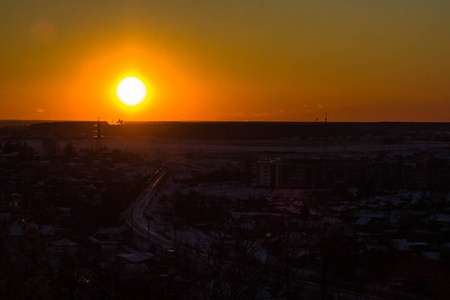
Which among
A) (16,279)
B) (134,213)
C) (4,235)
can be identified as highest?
(4,235)

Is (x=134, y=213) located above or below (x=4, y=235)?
below

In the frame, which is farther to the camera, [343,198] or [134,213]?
[343,198]

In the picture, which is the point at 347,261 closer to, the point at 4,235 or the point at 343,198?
the point at 4,235

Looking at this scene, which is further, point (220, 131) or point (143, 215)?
point (220, 131)

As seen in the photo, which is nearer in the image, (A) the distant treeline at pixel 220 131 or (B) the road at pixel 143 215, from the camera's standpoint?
(B) the road at pixel 143 215

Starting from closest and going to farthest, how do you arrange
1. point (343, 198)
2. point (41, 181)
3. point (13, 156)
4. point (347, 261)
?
point (347, 261)
point (343, 198)
point (41, 181)
point (13, 156)

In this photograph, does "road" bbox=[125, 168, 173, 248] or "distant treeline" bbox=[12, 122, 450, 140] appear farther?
"distant treeline" bbox=[12, 122, 450, 140]

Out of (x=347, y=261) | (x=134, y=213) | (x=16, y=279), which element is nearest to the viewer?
(x=16, y=279)

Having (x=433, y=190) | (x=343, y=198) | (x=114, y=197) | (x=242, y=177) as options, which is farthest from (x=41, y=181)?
(x=433, y=190)
